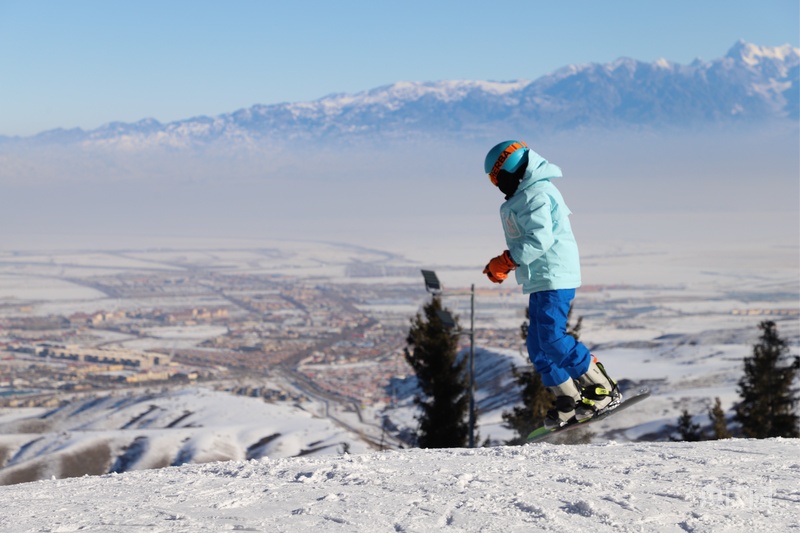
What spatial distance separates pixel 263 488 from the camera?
7.17m

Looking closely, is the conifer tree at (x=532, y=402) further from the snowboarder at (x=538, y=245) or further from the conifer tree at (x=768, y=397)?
the snowboarder at (x=538, y=245)

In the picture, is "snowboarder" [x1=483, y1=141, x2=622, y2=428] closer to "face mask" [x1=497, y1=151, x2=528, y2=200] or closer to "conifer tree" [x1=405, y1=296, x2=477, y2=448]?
"face mask" [x1=497, y1=151, x2=528, y2=200]

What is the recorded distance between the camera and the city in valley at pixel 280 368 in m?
50.7

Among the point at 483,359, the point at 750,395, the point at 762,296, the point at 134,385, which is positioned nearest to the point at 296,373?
the point at 134,385

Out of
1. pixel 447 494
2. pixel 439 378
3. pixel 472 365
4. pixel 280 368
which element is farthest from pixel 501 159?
pixel 280 368

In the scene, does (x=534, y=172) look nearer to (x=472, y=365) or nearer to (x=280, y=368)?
(x=472, y=365)

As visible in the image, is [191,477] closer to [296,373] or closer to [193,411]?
[193,411]

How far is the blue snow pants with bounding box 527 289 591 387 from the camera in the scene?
8422mm

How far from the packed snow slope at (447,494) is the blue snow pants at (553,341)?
0.79 meters

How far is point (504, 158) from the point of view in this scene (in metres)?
8.30

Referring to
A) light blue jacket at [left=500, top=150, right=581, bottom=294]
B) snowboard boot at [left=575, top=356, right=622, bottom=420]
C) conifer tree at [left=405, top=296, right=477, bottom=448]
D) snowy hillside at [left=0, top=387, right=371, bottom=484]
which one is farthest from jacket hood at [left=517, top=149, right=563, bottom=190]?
snowy hillside at [left=0, top=387, right=371, bottom=484]

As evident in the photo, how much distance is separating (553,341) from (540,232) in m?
1.13

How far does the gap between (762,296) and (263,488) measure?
201 m

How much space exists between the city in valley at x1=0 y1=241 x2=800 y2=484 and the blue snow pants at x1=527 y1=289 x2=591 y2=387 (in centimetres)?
785
